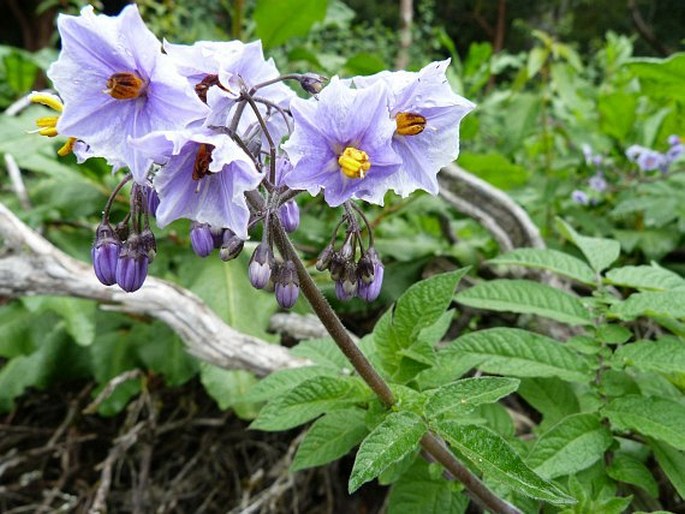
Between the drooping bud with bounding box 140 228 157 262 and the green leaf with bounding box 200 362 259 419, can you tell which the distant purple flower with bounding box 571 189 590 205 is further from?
the drooping bud with bounding box 140 228 157 262

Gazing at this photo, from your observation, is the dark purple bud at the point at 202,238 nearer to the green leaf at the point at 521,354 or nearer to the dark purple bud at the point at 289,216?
the dark purple bud at the point at 289,216

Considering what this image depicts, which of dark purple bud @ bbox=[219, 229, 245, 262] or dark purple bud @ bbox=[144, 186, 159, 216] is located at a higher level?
dark purple bud @ bbox=[144, 186, 159, 216]

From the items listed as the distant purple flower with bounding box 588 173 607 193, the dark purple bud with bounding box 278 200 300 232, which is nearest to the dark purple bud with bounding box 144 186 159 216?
the dark purple bud with bounding box 278 200 300 232

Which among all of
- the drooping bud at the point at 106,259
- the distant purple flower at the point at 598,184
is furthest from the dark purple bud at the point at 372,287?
the distant purple flower at the point at 598,184

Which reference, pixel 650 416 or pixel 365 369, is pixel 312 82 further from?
pixel 650 416

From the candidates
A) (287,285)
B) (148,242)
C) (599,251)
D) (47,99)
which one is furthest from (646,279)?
(47,99)
